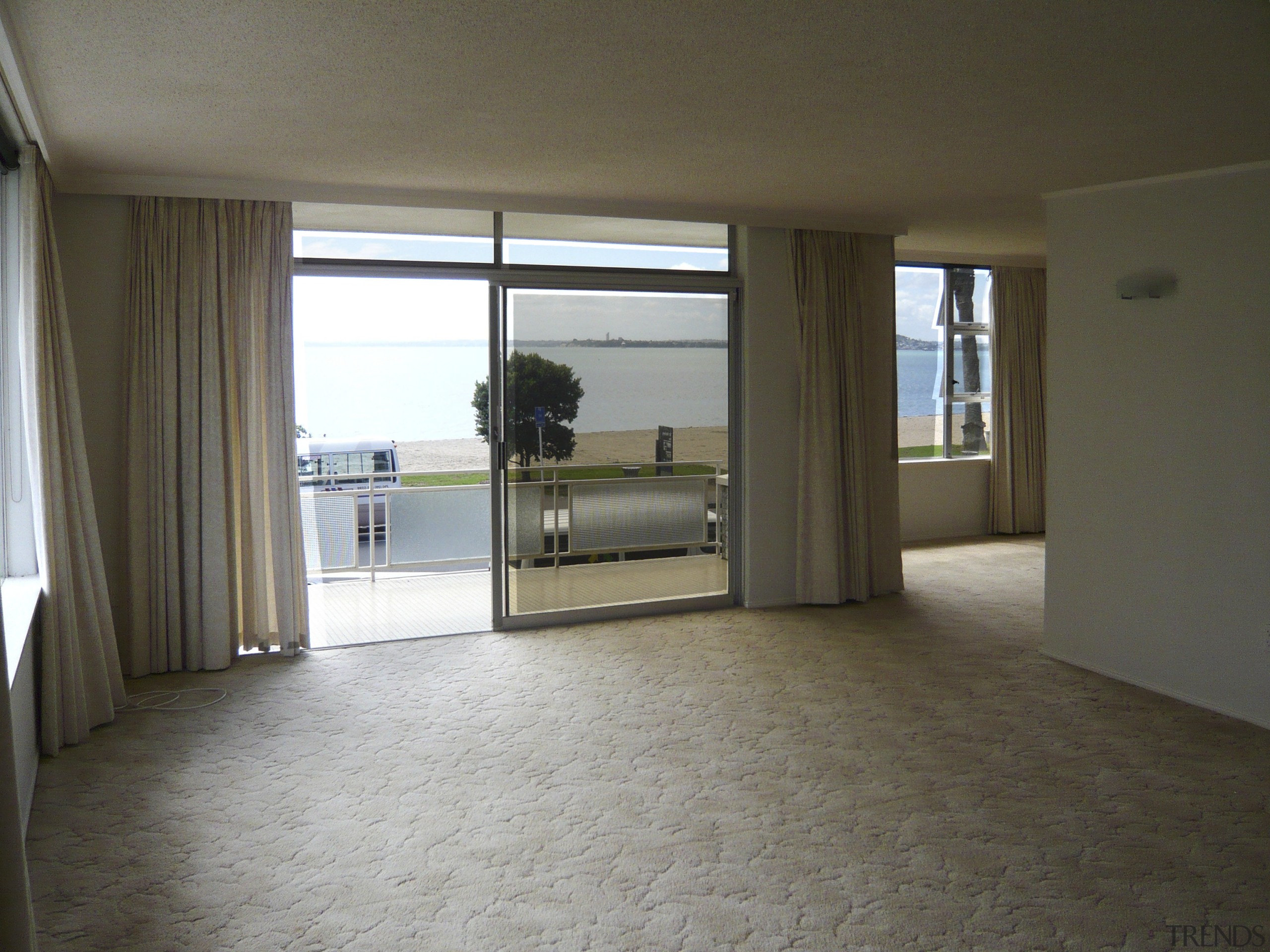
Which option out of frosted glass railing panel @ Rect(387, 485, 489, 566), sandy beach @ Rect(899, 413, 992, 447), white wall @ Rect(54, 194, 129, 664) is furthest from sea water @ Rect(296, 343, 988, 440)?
sandy beach @ Rect(899, 413, 992, 447)

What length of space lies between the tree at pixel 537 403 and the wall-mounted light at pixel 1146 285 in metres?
2.97

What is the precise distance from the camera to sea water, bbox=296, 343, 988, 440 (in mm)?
5324

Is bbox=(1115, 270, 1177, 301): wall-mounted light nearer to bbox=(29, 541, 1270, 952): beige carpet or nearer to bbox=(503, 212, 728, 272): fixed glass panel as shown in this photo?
bbox=(29, 541, 1270, 952): beige carpet

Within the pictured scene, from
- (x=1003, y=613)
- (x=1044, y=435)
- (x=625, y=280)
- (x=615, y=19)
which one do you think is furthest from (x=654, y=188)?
(x=1044, y=435)

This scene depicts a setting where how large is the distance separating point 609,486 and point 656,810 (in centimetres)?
282

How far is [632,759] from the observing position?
3.71 metres

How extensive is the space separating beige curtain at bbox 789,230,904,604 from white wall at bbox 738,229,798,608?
0.08m

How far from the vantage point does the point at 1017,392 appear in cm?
863

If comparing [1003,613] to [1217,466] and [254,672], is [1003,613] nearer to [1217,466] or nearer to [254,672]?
[1217,466]

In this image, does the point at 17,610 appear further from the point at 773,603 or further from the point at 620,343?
the point at 773,603

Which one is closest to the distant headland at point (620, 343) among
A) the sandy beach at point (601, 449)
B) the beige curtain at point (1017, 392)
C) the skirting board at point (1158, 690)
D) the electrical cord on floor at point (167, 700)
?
the sandy beach at point (601, 449)

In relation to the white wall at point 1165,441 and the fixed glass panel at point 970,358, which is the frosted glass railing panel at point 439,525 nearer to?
the white wall at point 1165,441

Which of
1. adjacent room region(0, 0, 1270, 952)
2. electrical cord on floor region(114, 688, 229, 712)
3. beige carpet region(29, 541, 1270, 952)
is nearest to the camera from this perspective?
beige carpet region(29, 541, 1270, 952)

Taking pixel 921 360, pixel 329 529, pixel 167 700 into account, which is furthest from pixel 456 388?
pixel 921 360
